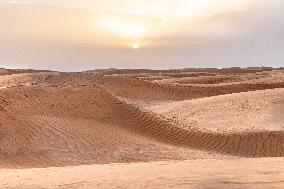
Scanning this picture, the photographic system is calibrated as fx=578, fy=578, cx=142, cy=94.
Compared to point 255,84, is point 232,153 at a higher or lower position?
lower

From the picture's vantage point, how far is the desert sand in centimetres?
851

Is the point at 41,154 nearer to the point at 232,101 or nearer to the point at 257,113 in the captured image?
the point at 257,113

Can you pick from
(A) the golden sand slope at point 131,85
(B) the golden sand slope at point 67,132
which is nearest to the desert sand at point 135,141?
(B) the golden sand slope at point 67,132

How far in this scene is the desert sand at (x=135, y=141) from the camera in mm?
8508

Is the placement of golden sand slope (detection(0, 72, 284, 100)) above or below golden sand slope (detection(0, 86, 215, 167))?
above

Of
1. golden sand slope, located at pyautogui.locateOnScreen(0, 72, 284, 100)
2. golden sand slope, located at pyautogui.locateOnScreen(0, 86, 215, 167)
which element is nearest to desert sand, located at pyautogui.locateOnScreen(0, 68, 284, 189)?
golden sand slope, located at pyautogui.locateOnScreen(0, 86, 215, 167)

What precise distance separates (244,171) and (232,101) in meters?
14.5

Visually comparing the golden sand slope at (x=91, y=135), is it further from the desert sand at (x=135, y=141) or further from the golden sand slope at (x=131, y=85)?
the golden sand slope at (x=131, y=85)

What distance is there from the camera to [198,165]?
9539mm

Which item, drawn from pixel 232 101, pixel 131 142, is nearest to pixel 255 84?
pixel 232 101

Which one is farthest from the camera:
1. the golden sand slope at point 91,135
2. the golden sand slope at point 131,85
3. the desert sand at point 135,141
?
the golden sand slope at point 131,85

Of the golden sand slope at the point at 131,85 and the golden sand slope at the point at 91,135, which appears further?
the golden sand slope at the point at 131,85

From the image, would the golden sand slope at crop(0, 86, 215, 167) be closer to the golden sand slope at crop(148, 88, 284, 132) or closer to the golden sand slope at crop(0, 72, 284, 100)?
the golden sand slope at crop(148, 88, 284, 132)

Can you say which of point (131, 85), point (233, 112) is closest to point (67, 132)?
point (233, 112)
